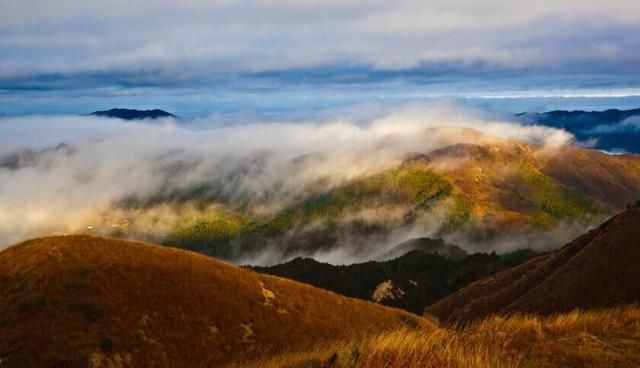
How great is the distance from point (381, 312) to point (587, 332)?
47.9m

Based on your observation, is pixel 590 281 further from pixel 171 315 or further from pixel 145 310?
pixel 145 310

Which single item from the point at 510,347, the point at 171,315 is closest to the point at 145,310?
the point at 171,315

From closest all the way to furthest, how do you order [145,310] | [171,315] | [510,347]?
[510,347]
[145,310]
[171,315]

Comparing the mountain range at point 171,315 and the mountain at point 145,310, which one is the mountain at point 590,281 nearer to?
the mountain range at point 171,315

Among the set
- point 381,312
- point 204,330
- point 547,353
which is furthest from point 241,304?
Answer: point 547,353

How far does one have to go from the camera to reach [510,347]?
15594mm

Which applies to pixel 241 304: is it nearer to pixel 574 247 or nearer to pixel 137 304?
pixel 137 304

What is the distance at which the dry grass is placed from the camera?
1227cm

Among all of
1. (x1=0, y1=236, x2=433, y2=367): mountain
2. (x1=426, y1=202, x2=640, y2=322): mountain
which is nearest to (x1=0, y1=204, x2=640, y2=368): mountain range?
(x1=0, y1=236, x2=433, y2=367): mountain

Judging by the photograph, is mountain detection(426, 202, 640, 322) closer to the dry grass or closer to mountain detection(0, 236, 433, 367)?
mountain detection(0, 236, 433, 367)

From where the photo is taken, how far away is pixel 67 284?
158ft

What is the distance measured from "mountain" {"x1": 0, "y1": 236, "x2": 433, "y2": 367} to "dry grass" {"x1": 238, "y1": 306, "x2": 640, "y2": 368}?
16.9 meters

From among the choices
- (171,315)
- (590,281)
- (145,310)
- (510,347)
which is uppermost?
(510,347)

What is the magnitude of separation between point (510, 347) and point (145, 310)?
37092mm
